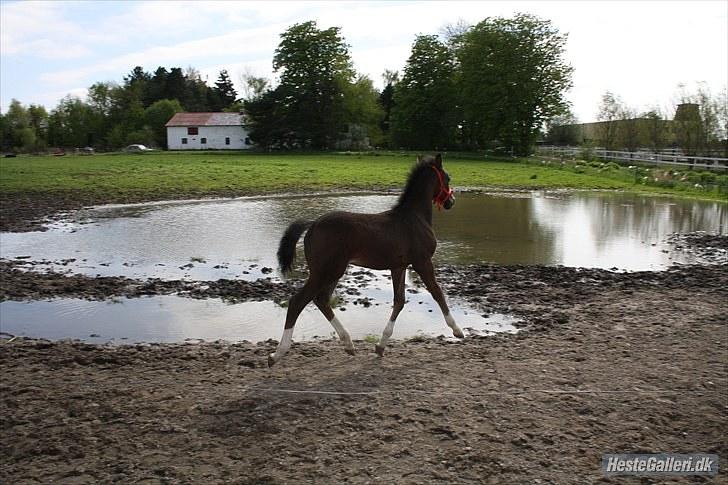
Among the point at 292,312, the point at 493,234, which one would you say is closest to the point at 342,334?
the point at 292,312

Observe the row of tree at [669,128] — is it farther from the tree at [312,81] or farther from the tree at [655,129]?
the tree at [312,81]

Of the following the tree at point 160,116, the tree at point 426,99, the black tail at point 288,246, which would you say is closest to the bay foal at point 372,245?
the black tail at point 288,246

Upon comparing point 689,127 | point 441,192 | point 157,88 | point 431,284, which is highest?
point 157,88

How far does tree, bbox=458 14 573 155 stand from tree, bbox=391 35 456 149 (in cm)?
575

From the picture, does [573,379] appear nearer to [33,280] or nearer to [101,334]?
[101,334]

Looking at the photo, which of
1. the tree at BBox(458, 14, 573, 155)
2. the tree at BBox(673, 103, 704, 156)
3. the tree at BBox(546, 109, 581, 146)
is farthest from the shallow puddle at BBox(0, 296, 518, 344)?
the tree at BBox(546, 109, 581, 146)

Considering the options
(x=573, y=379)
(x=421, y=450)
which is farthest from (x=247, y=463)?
(x=573, y=379)

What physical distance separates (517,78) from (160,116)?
60.1m

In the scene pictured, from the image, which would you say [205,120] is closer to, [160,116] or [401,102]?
[160,116]

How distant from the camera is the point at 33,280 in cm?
1060

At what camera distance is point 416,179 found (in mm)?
7230

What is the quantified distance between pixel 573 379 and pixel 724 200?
24.6m

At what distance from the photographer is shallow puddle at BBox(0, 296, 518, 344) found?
794cm

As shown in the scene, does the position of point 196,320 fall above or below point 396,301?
below
